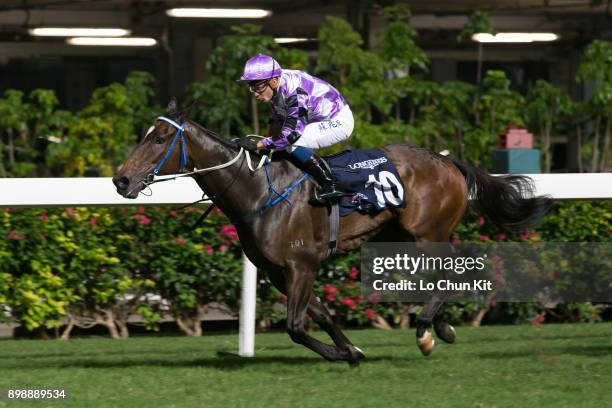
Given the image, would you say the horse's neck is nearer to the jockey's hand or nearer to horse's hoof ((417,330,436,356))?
the jockey's hand

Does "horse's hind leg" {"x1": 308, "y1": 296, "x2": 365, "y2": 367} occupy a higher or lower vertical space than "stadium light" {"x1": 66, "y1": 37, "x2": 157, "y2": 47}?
lower

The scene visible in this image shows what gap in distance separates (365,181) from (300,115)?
54cm

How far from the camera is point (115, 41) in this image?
44.6 ft

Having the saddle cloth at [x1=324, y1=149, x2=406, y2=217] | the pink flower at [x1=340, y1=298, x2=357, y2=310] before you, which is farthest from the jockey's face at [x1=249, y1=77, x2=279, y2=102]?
the pink flower at [x1=340, y1=298, x2=357, y2=310]

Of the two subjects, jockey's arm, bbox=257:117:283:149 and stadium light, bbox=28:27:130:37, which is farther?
stadium light, bbox=28:27:130:37

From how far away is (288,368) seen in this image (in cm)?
590

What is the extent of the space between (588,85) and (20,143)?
6464 mm

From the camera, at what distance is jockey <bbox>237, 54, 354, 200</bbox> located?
5.83 m

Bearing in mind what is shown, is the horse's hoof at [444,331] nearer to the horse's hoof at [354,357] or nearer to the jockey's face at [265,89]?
the horse's hoof at [354,357]

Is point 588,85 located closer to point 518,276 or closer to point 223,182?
point 518,276

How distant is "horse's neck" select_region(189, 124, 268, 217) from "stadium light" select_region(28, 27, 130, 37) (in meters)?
7.86

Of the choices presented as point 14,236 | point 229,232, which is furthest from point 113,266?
point 229,232

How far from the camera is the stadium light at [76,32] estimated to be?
13247mm

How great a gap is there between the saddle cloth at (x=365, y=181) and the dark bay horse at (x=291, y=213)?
8 centimetres
